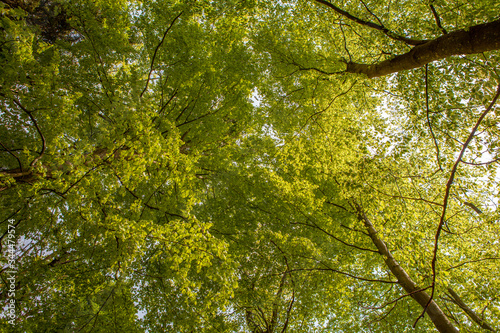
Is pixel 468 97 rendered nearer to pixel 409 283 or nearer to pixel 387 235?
pixel 387 235

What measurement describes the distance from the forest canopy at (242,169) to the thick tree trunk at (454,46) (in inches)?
1.0

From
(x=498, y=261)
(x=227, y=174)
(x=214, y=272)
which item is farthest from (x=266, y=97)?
(x=498, y=261)

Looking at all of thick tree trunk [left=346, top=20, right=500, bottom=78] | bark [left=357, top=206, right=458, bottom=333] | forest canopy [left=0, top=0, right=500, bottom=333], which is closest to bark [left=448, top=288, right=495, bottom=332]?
forest canopy [left=0, top=0, right=500, bottom=333]

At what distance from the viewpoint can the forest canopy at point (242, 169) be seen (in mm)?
3471

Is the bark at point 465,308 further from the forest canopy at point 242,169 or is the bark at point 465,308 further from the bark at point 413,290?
the bark at point 413,290

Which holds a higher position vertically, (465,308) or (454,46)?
(454,46)

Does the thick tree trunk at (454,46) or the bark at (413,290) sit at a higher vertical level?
the thick tree trunk at (454,46)

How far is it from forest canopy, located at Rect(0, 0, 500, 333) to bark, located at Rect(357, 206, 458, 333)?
4 cm

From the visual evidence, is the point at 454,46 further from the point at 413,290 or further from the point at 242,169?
the point at 242,169

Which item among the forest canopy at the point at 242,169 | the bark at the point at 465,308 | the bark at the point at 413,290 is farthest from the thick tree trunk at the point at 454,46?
the bark at the point at 465,308

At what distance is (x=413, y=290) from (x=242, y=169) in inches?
188

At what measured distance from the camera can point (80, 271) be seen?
543cm

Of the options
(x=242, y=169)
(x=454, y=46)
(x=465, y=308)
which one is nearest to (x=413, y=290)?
(x=465, y=308)

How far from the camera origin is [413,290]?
4.55 metres
